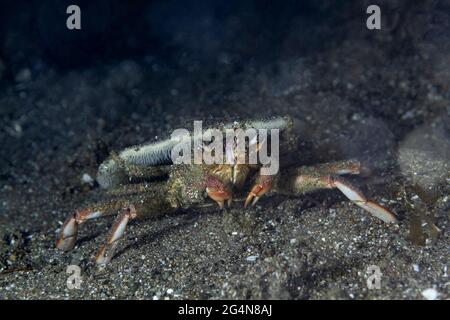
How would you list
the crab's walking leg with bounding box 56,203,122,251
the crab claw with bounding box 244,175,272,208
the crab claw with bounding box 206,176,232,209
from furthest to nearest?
the crab's walking leg with bounding box 56,203,122,251 < the crab claw with bounding box 244,175,272,208 < the crab claw with bounding box 206,176,232,209

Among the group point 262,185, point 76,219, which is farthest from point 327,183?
point 76,219

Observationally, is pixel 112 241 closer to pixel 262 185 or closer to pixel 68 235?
pixel 68 235

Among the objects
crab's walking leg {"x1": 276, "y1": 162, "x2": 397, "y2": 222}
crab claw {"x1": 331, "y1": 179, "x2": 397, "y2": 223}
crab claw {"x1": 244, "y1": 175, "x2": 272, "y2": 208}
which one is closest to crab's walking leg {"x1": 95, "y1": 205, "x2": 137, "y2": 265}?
crab claw {"x1": 244, "y1": 175, "x2": 272, "y2": 208}

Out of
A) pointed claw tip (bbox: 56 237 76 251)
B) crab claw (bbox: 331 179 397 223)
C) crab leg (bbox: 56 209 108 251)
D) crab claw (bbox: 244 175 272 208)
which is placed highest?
crab claw (bbox: 244 175 272 208)

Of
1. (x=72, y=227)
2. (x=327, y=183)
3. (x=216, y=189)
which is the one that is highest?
(x=216, y=189)

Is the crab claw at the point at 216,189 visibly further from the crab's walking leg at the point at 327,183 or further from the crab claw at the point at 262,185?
the crab's walking leg at the point at 327,183

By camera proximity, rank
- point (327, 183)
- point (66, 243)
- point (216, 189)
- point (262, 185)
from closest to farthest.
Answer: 1. point (216, 189)
2. point (262, 185)
3. point (327, 183)
4. point (66, 243)

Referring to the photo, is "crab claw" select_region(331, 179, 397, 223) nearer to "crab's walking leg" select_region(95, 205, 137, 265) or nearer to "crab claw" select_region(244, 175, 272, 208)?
"crab claw" select_region(244, 175, 272, 208)
